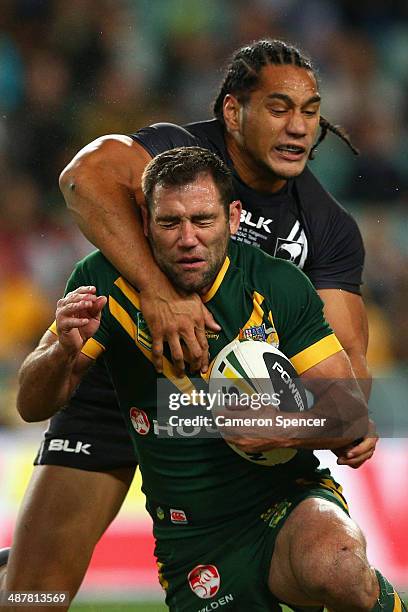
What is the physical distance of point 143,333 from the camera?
3.42 metres

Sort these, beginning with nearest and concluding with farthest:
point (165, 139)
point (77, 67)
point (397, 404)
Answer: point (165, 139) → point (397, 404) → point (77, 67)

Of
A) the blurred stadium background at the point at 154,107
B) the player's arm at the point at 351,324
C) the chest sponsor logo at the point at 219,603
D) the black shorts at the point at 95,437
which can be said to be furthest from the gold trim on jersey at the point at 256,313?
the blurred stadium background at the point at 154,107

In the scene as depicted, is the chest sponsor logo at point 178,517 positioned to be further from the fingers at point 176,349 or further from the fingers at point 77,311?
the fingers at point 77,311

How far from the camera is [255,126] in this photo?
385cm

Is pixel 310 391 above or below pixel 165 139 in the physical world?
below

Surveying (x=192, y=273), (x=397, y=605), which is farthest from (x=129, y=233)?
(x=397, y=605)

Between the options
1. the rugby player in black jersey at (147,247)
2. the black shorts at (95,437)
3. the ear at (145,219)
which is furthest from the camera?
the black shorts at (95,437)

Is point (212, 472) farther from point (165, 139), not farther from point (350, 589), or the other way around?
point (165, 139)

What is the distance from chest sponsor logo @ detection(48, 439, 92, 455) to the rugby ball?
95 cm

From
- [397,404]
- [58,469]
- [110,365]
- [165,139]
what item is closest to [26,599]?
[58,469]

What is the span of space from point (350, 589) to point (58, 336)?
1.03 m

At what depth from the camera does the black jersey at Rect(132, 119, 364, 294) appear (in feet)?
12.9

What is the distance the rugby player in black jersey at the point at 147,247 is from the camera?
3.70 meters

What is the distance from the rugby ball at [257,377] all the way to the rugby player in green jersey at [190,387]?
2.5 inches
